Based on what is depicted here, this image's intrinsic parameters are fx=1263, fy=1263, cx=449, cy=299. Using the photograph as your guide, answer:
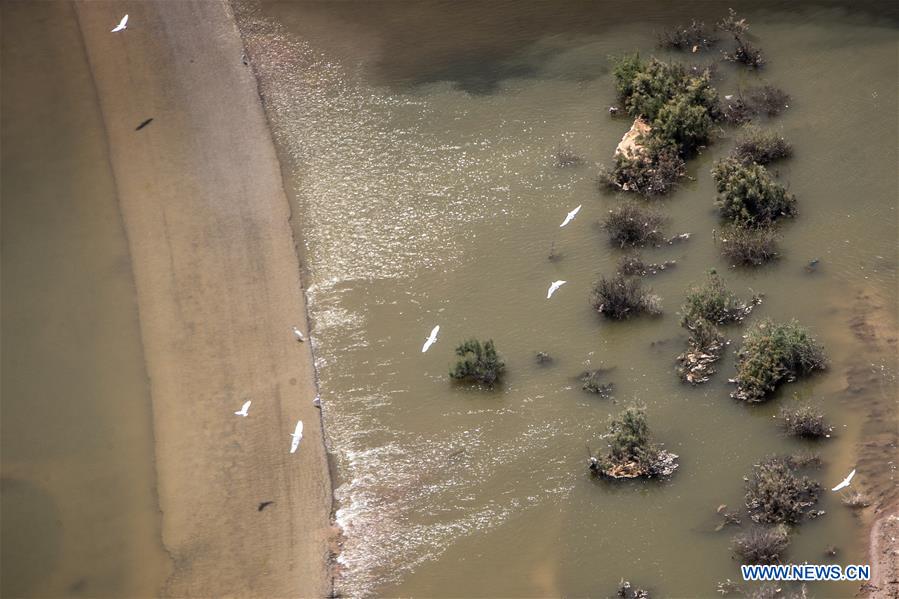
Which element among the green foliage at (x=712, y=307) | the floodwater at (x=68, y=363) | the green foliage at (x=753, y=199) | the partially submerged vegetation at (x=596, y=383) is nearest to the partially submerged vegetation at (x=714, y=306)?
the green foliage at (x=712, y=307)

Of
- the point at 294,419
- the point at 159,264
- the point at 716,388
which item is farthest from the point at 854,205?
the point at 159,264

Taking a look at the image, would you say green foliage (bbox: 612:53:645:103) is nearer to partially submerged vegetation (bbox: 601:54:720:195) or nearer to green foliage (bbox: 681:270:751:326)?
partially submerged vegetation (bbox: 601:54:720:195)

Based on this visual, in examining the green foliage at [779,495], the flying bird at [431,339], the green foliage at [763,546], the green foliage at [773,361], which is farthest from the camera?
the flying bird at [431,339]

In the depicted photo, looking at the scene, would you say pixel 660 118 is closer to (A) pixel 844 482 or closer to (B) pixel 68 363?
(A) pixel 844 482

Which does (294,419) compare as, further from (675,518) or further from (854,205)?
(854,205)

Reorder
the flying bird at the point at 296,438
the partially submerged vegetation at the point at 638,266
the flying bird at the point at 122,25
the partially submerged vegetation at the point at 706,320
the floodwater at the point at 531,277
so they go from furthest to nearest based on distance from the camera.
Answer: the flying bird at the point at 122,25 → the partially submerged vegetation at the point at 638,266 → the partially submerged vegetation at the point at 706,320 → the flying bird at the point at 296,438 → the floodwater at the point at 531,277

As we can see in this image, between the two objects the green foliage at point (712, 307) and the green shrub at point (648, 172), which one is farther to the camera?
the green shrub at point (648, 172)

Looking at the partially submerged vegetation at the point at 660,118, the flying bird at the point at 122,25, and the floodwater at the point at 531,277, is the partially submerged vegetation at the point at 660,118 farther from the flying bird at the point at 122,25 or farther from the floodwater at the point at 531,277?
the flying bird at the point at 122,25
